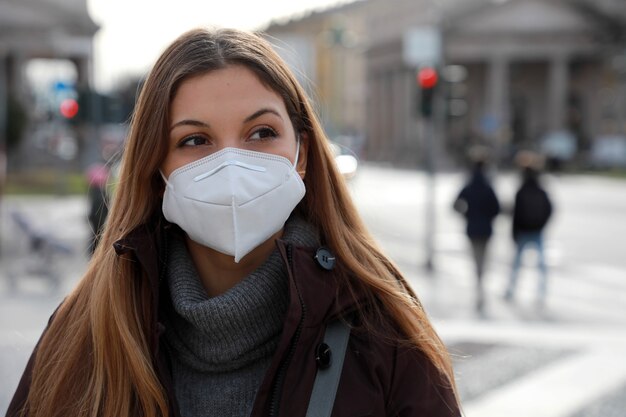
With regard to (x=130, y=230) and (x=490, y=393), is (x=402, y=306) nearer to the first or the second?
(x=130, y=230)

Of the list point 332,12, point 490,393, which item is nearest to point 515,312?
point 490,393

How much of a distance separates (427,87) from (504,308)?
522 centimetres

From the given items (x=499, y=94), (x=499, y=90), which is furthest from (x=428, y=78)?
(x=499, y=94)

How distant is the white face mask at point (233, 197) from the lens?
2219 millimetres

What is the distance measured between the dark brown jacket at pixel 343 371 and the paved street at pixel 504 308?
0.59 meters

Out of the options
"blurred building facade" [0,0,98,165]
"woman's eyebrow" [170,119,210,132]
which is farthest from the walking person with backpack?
"blurred building facade" [0,0,98,165]

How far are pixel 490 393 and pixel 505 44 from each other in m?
58.5

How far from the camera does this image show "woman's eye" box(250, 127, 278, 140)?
226 centimetres

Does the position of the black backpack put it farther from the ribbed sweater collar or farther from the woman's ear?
the ribbed sweater collar

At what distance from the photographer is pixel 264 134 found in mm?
2279

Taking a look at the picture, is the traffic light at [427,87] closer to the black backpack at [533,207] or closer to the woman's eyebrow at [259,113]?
the black backpack at [533,207]

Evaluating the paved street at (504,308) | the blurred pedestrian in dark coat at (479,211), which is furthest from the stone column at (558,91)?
the blurred pedestrian in dark coat at (479,211)

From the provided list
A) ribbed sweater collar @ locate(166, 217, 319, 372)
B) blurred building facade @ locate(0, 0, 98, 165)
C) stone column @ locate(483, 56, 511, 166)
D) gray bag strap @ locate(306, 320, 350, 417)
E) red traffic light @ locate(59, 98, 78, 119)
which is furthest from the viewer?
stone column @ locate(483, 56, 511, 166)

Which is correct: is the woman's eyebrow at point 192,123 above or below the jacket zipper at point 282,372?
above
